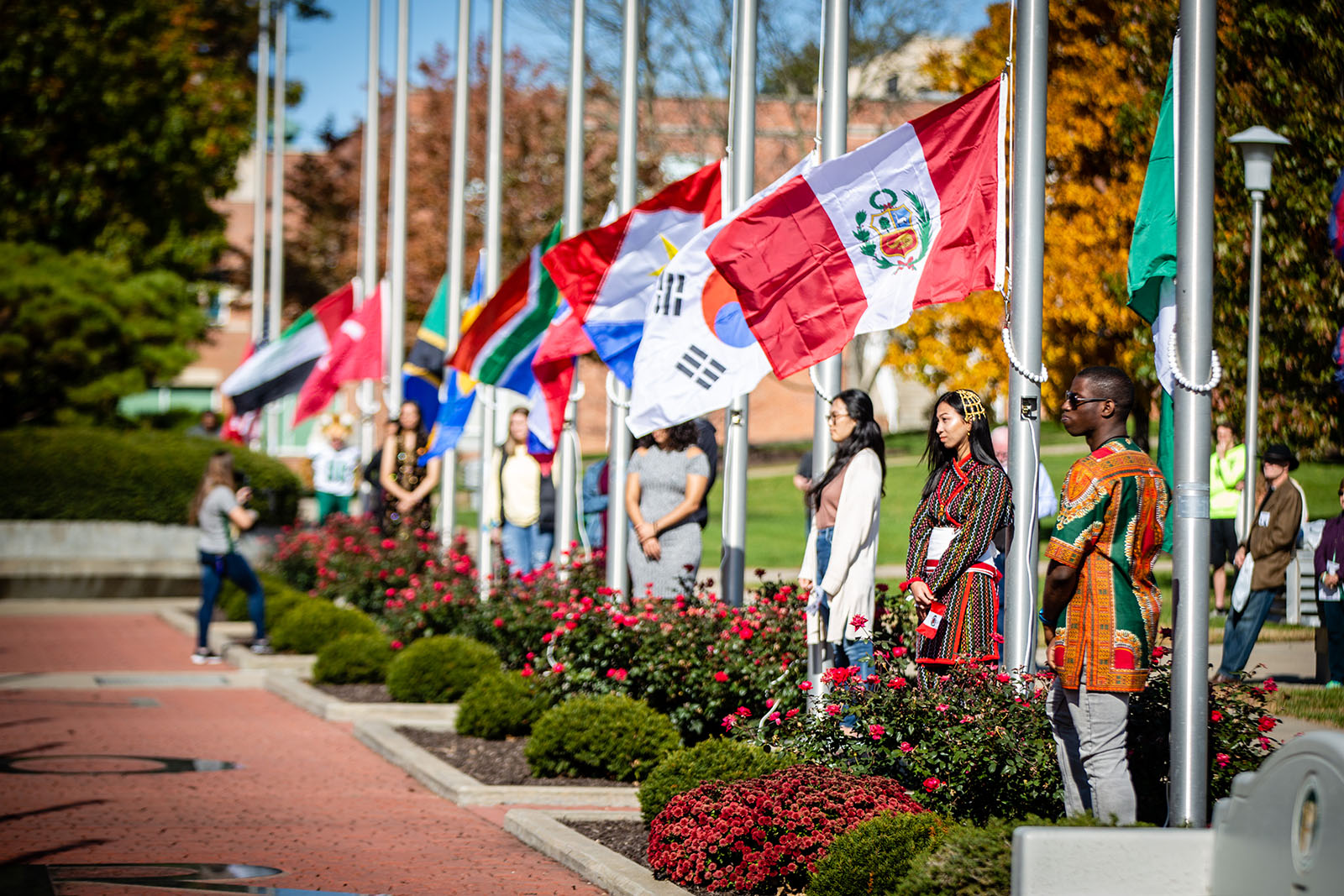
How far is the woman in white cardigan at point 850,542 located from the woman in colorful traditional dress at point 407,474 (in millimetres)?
9000

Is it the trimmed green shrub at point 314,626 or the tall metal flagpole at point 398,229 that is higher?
the tall metal flagpole at point 398,229

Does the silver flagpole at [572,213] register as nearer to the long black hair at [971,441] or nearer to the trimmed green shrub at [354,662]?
the trimmed green shrub at [354,662]

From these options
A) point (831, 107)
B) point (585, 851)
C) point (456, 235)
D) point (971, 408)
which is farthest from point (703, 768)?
point (456, 235)

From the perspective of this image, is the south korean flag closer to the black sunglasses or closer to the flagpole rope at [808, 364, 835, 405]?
the flagpole rope at [808, 364, 835, 405]

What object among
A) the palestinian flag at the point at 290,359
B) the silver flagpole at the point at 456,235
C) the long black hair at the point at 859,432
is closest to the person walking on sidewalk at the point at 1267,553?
the long black hair at the point at 859,432

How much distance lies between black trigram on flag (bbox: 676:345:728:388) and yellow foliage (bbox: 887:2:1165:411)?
10.1 metres

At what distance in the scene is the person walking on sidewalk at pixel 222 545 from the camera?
629 inches

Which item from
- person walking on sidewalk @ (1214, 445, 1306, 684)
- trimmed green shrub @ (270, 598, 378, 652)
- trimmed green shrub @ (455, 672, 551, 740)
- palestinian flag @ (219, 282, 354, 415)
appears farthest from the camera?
palestinian flag @ (219, 282, 354, 415)

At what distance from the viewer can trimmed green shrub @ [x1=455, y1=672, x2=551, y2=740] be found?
10.8 meters

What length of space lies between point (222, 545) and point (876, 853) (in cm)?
1144

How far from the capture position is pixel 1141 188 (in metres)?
17.3

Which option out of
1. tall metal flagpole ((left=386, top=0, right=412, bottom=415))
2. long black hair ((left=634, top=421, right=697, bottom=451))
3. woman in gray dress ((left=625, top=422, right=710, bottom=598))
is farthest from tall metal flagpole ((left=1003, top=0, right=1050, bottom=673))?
tall metal flagpole ((left=386, top=0, right=412, bottom=415))

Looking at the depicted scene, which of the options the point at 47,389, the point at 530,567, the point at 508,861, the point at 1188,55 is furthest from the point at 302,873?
the point at 47,389

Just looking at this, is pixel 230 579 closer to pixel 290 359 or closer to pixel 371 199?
pixel 290 359
